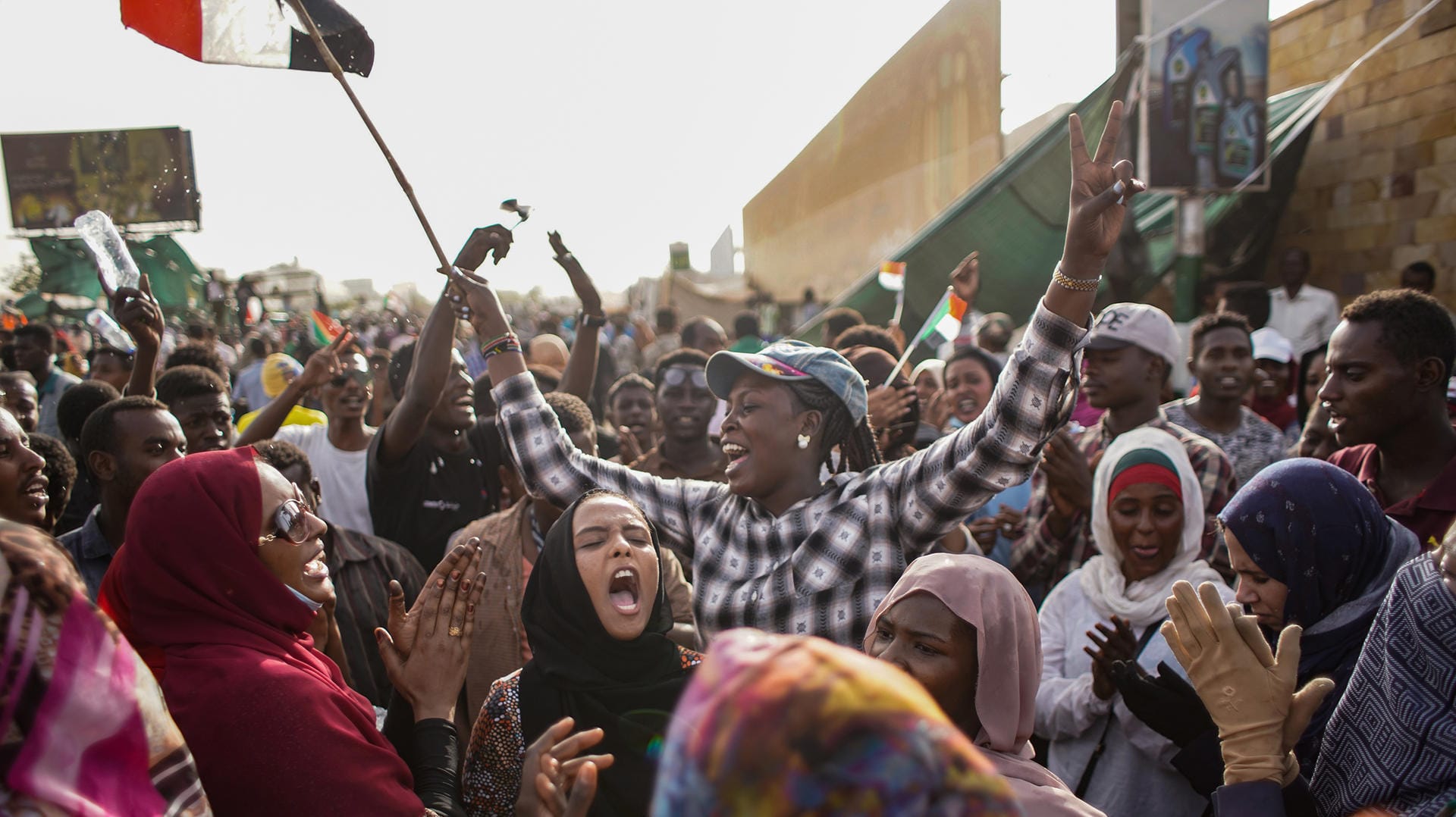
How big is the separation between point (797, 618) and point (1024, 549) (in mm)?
1533

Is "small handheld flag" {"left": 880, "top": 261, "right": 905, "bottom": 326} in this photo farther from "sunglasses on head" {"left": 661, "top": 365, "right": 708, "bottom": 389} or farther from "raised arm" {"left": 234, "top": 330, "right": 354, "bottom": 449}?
"raised arm" {"left": 234, "top": 330, "right": 354, "bottom": 449}

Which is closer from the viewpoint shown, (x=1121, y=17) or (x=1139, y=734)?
(x=1139, y=734)

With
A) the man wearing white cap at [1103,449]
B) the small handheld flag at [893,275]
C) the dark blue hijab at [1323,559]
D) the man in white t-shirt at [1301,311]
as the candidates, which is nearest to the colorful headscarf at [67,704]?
the dark blue hijab at [1323,559]

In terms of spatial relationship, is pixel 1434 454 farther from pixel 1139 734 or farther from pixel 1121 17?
pixel 1121 17

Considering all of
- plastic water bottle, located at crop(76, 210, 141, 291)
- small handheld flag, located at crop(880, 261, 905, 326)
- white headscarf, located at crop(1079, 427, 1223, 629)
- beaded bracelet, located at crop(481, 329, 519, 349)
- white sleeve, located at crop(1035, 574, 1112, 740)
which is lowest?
white sleeve, located at crop(1035, 574, 1112, 740)

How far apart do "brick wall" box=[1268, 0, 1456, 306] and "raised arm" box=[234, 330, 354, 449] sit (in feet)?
28.2

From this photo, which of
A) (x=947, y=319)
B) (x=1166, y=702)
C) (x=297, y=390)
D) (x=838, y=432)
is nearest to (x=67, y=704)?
(x=838, y=432)

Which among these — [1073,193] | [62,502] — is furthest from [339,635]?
[1073,193]

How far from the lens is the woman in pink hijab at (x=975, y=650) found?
1924 mm

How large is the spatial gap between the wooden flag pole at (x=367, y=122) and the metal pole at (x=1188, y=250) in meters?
7.44

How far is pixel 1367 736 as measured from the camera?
185 cm

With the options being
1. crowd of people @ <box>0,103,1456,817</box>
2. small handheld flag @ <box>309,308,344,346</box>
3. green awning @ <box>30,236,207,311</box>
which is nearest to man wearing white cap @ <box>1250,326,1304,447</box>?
crowd of people @ <box>0,103,1456,817</box>

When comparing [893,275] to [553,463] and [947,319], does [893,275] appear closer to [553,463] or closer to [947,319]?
[947,319]

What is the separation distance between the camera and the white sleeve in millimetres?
2793
